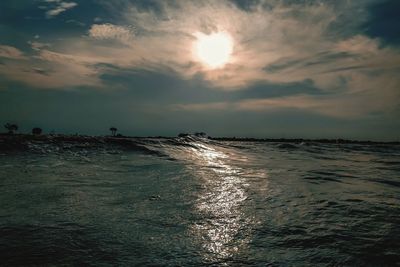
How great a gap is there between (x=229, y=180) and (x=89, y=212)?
3.62 metres

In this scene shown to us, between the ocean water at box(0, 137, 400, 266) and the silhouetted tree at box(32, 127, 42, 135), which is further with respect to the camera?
the silhouetted tree at box(32, 127, 42, 135)

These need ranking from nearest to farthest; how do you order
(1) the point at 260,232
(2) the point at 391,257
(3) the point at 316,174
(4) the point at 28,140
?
1. (2) the point at 391,257
2. (1) the point at 260,232
3. (3) the point at 316,174
4. (4) the point at 28,140

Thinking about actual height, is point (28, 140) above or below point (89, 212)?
above

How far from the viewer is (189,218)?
441cm

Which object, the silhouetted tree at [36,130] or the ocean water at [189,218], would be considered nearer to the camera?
the ocean water at [189,218]

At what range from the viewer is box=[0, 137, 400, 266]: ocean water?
10.4 feet

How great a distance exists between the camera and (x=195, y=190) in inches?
243

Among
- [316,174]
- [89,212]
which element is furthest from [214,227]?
[316,174]

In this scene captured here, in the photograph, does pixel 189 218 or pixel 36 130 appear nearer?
pixel 189 218

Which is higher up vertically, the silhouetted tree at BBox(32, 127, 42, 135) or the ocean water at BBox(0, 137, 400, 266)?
the silhouetted tree at BBox(32, 127, 42, 135)

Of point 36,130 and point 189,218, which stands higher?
point 36,130

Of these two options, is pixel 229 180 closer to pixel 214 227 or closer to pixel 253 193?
pixel 253 193

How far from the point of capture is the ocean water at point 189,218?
3.18 metres

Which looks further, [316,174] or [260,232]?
[316,174]
